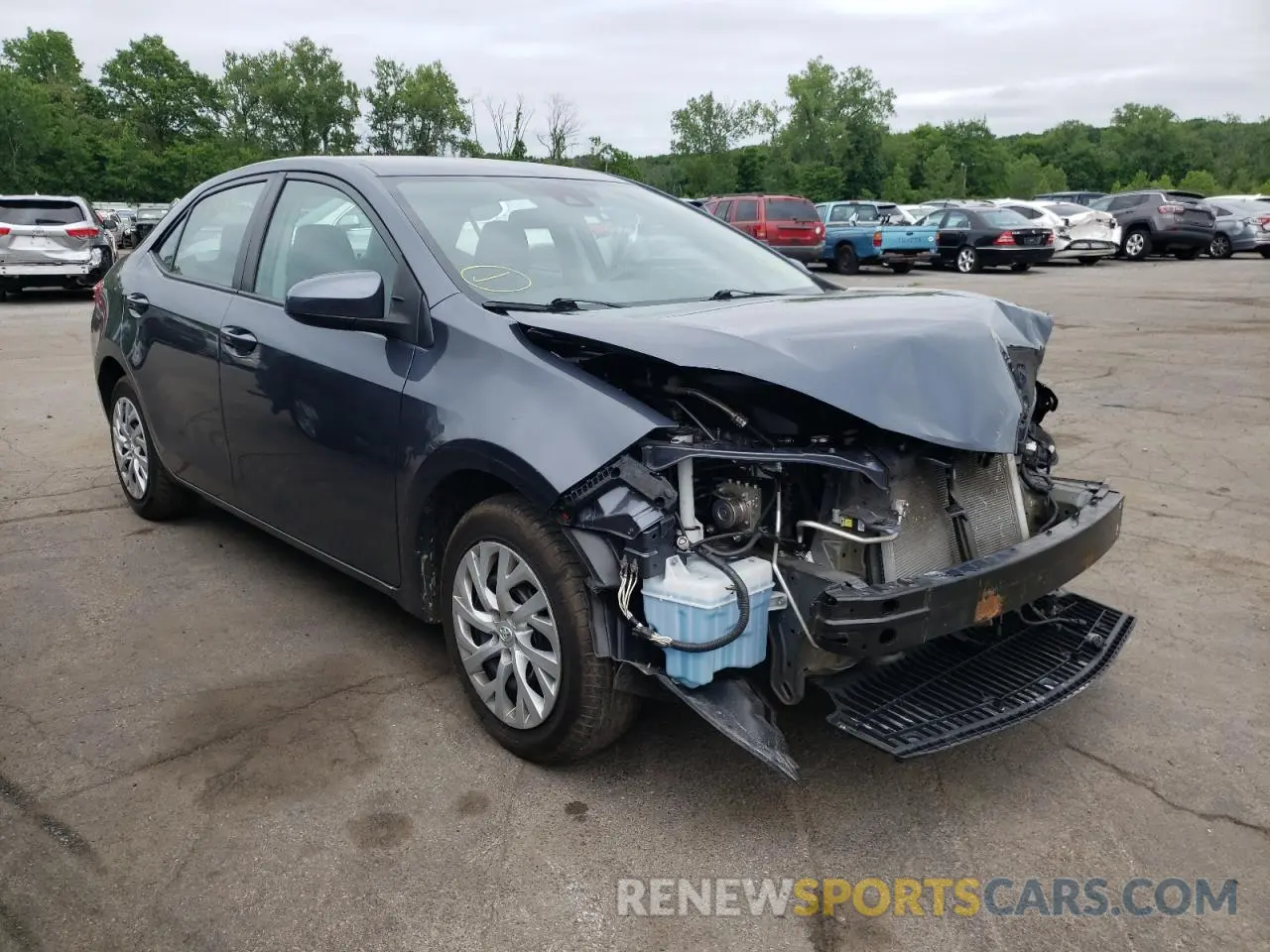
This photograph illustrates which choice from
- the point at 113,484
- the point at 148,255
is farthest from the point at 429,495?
the point at 113,484

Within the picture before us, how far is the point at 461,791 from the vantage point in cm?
296

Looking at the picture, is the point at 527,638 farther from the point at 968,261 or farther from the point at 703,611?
the point at 968,261

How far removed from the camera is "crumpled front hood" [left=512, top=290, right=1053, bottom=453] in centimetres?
263

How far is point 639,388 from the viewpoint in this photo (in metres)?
2.86

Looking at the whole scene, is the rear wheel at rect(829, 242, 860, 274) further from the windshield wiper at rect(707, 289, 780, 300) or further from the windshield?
the windshield wiper at rect(707, 289, 780, 300)

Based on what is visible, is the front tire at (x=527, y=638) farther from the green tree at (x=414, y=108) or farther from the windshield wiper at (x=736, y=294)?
the green tree at (x=414, y=108)

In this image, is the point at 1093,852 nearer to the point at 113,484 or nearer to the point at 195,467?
the point at 195,467

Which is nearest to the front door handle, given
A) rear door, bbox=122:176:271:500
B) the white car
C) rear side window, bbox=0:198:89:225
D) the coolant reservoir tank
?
rear door, bbox=122:176:271:500

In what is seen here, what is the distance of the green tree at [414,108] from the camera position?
81.6m

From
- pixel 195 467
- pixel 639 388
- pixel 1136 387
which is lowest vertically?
pixel 1136 387

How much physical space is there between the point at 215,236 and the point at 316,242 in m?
0.98

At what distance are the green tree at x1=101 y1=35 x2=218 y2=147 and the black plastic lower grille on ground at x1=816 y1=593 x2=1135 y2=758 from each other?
8483 centimetres

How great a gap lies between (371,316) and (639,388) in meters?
0.96

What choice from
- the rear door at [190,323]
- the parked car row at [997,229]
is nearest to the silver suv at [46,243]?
the parked car row at [997,229]
